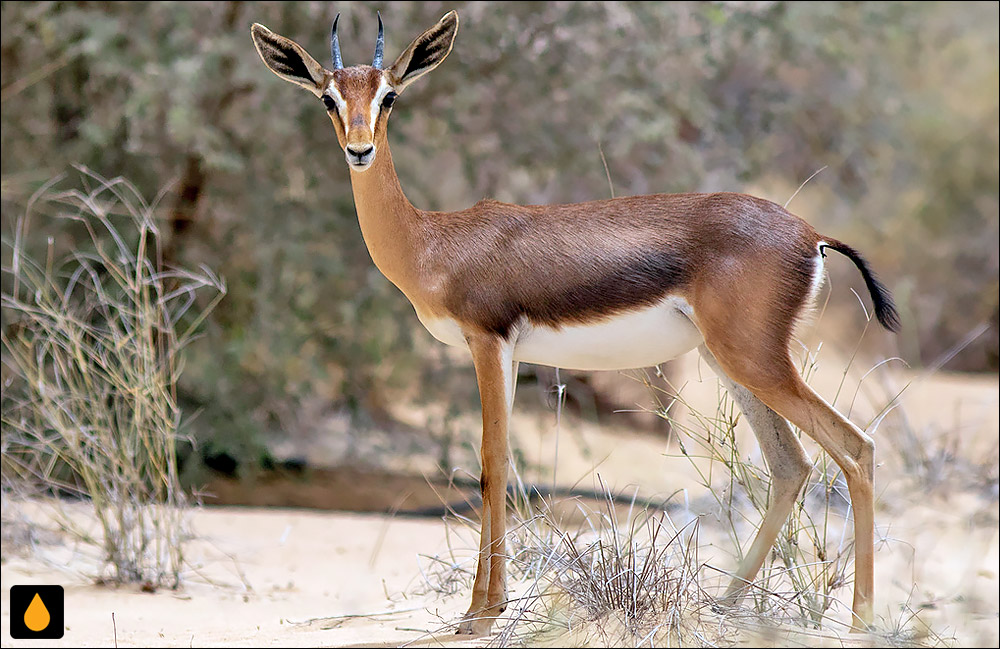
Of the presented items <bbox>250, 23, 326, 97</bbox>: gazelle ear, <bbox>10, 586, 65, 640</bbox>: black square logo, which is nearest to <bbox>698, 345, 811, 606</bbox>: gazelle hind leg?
<bbox>250, 23, 326, 97</bbox>: gazelle ear

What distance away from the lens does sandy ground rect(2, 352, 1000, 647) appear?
3885 millimetres

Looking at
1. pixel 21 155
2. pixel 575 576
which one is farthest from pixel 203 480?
pixel 575 576

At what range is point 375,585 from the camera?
225 inches

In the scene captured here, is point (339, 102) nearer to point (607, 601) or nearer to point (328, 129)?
point (607, 601)

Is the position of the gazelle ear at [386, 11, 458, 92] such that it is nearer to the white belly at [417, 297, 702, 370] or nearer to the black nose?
the black nose

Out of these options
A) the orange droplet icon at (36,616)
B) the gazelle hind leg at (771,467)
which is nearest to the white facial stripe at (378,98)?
the gazelle hind leg at (771,467)

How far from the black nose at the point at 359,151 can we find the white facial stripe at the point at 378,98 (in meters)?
0.09

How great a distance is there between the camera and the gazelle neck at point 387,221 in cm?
334

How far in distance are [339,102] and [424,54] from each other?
39 centimetres

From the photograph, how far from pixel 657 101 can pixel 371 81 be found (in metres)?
5.50

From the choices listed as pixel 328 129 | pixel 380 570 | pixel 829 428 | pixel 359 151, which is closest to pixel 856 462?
pixel 829 428

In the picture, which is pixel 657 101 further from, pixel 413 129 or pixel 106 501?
pixel 106 501

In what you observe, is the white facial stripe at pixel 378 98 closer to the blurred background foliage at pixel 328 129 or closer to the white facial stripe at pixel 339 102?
the white facial stripe at pixel 339 102

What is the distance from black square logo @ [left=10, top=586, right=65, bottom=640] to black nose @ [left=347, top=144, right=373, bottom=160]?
2.56 metres
